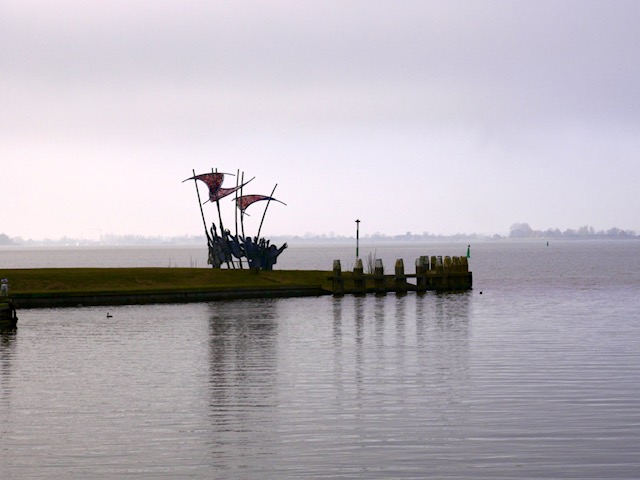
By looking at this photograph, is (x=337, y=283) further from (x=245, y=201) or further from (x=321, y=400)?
(x=321, y=400)

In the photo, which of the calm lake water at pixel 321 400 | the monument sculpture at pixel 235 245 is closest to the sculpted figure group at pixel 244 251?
the monument sculpture at pixel 235 245

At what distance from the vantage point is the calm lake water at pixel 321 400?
1634 centimetres

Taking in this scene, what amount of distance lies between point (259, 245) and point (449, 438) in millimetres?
57807

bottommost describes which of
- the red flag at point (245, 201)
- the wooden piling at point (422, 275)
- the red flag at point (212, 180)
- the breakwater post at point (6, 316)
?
the breakwater post at point (6, 316)

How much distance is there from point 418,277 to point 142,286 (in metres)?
20.6

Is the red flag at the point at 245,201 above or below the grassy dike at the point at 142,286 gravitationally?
above

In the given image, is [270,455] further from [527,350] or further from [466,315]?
[466,315]

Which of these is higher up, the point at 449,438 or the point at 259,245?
the point at 259,245

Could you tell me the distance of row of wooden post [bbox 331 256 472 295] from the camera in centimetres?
6762

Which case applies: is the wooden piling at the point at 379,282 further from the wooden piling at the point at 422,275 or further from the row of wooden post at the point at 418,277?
the wooden piling at the point at 422,275

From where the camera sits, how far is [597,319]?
4753 centimetres

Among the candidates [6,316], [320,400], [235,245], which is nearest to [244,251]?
[235,245]

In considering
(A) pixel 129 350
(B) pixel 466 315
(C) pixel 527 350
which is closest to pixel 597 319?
(B) pixel 466 315

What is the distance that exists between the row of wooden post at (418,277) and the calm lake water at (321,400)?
71.7 feet
